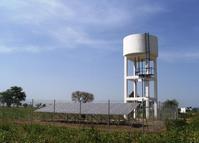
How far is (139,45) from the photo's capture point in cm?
4050

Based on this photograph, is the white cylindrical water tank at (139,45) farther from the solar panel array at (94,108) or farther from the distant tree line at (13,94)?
the distant tree line at (13,94)

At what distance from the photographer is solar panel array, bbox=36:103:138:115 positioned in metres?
28.4

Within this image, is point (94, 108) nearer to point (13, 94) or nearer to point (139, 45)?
point (139, 45)

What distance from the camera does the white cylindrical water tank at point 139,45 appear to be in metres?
40.4

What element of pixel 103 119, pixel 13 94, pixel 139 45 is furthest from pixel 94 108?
pixel 13 94

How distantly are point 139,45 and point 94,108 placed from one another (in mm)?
12285

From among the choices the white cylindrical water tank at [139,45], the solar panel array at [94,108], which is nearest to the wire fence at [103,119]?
the solar panel array at [94,108]

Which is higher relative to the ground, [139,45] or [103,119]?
[139,45]

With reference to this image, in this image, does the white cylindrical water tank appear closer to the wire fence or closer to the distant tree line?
the wire fence

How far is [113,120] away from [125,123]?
1.85 metres

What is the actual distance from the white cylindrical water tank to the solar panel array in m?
10.7

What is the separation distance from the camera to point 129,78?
41344 mm

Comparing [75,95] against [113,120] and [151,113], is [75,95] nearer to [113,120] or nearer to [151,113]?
[151,113]

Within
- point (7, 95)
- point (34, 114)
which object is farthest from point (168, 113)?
point (7, 95)
